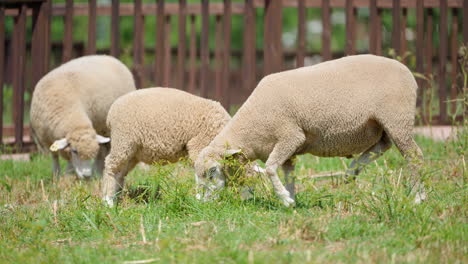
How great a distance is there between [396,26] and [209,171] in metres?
3.99

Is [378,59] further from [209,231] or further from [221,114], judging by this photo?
[209,231]

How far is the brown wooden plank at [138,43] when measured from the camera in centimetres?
857

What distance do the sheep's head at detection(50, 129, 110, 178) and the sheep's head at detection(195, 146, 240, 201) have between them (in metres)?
2.29

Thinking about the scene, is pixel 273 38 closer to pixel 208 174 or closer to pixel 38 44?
pixel 38 44

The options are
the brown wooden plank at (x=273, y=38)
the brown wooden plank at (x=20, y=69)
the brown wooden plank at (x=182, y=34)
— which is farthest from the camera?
the brown wooden plank at (x=182, y=34)

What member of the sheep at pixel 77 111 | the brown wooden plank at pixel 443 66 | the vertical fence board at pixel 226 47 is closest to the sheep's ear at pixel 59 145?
the sheep at pixel 77 111

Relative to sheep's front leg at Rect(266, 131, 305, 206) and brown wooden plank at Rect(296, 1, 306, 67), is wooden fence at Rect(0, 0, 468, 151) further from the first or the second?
sheep's front leg at Rect(266, 131, 305, 206)

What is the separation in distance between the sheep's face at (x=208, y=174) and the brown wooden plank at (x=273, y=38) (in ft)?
11.2

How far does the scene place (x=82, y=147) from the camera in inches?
284

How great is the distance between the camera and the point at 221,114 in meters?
5.75

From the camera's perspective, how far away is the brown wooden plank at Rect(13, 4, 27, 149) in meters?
8.55

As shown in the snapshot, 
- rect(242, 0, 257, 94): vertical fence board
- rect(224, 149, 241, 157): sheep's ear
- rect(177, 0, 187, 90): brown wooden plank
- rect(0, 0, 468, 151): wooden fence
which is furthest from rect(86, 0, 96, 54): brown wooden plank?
rect(224, 149, 241, 157): sheep's ear

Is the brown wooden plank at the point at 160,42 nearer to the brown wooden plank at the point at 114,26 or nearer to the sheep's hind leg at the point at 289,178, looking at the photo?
the brown wooden plank at the point at 114,26

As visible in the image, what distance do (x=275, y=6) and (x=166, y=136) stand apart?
11.3 feet
